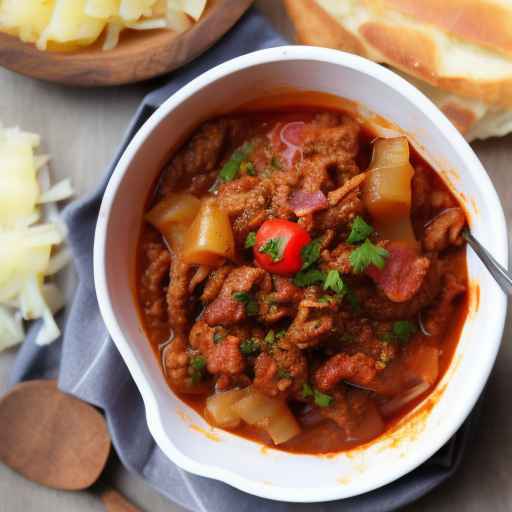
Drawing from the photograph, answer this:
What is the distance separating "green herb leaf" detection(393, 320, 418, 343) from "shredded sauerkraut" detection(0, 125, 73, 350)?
1.58 metres

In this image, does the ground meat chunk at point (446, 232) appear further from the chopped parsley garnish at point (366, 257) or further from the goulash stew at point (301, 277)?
the chopped parsley garnish at point (366, 257)

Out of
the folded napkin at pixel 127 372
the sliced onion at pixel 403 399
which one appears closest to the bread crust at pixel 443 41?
the folded napkin at pixel 127 372

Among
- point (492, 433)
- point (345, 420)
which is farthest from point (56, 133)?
point (492, 433)

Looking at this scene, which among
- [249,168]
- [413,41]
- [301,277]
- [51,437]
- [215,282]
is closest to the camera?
[301,277]

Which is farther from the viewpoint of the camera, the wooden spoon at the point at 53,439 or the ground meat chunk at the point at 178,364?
the wooden spoon at the point at 53,439

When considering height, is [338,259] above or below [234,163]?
below

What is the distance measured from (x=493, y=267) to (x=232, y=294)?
97 cm

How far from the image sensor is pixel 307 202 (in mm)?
2668

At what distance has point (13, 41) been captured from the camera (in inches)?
125

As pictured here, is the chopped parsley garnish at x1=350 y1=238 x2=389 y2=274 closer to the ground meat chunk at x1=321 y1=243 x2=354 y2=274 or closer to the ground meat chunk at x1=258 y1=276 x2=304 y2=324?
the ground meat chunk at x1=321 y1=243 x2=354 y2=274

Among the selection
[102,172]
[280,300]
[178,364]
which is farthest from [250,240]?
[102,172]

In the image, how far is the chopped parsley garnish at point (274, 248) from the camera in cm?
255

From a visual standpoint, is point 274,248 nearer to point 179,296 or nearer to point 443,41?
point 179,296

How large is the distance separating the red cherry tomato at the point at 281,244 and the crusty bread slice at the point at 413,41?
3.25ft
